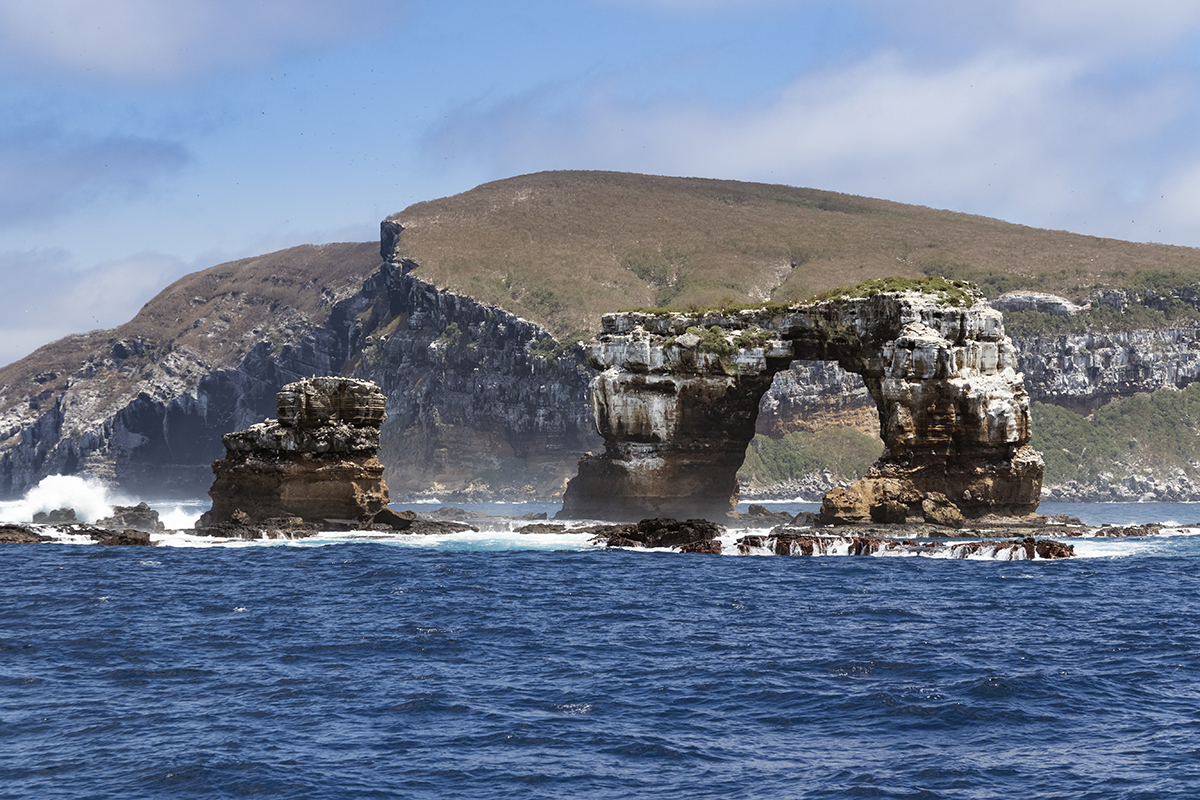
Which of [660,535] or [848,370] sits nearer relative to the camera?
[660,535]

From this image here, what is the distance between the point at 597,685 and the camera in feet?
88.9

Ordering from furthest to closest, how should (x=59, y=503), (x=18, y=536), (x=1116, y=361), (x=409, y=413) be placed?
(x=409, y=413)
(x=1116, y=361)
(x=59, y=503)
(x=18, y=536)

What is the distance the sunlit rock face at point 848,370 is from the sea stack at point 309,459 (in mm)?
17066

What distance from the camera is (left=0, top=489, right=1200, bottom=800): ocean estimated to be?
20469 mm

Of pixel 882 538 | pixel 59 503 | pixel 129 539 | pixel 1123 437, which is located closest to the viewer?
pixel 882 538

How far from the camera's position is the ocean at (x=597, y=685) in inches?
806

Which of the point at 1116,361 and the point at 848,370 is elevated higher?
the point at 1116,361

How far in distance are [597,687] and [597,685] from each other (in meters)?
0.20

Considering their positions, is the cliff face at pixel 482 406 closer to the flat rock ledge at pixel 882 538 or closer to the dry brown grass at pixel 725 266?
the dry brown grass at pixel 725 266

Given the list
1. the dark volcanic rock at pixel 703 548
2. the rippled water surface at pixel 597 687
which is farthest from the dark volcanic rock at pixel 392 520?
the rippled water surface at pixel 597 687

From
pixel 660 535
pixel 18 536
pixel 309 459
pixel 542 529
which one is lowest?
pixel 18 536

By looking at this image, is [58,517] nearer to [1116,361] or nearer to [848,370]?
[848,370]

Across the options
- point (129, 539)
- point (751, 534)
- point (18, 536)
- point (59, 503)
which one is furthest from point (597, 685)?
point (59, 503)

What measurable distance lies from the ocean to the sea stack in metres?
20.3
